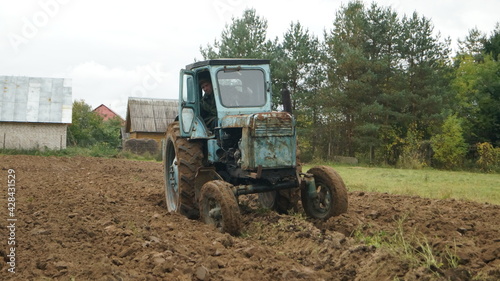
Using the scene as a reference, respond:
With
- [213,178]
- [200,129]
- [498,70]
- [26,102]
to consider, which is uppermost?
[498,70]

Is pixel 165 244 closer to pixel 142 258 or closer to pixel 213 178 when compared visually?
pixel 142 258

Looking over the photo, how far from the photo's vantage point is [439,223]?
7172mm

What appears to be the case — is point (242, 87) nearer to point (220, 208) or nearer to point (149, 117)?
point (220, 208)

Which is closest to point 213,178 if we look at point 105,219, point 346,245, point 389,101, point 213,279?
point 105,219

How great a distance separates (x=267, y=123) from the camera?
7543mm

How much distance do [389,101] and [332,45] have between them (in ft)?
21.9

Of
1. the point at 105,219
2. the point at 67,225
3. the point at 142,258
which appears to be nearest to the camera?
the point at 142,258

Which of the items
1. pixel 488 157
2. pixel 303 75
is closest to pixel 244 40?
pixel 303 75

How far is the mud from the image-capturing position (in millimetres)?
4785

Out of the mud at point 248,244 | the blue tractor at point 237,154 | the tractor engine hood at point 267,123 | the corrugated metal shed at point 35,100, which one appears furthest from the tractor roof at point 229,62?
the corrugated metal shed at point 35,100

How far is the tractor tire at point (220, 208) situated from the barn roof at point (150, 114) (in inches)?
1463

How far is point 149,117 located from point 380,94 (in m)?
20.8

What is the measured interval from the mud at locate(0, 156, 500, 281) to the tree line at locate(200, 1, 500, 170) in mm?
21129
